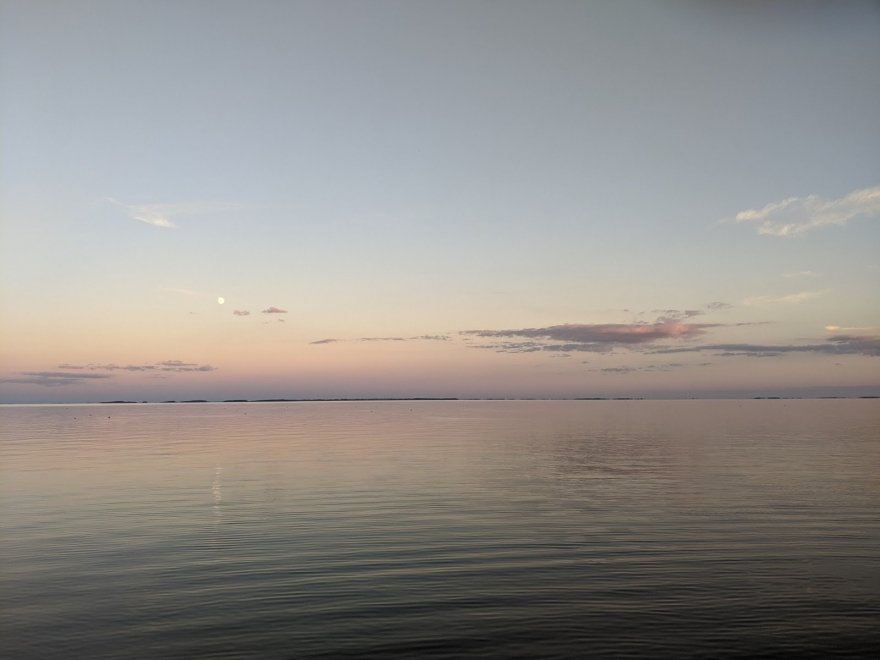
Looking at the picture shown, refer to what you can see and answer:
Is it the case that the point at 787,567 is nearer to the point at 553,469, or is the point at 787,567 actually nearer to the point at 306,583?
the point at 306,583

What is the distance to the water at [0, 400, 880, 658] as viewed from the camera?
17672 millimetres

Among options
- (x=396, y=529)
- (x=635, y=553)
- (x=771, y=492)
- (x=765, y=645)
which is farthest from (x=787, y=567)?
(x=771, y=492)

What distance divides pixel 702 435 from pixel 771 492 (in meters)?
59.3

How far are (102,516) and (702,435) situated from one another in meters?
83.2

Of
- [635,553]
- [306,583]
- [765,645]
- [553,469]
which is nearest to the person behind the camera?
[765,645]

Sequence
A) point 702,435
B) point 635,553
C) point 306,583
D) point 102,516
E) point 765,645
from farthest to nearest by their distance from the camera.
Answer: point 702,435 < point 102,516 < point 635,553 < point 306,583 < point 765,645

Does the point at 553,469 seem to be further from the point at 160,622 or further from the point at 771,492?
the point at 160,622

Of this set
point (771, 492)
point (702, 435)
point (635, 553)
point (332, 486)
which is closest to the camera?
point (635, 553)

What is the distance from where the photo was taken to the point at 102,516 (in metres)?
36.0

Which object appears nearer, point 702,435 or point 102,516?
point 102,516

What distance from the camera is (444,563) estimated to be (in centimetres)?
2516

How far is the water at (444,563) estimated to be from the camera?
17.7 m

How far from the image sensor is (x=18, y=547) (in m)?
29.1

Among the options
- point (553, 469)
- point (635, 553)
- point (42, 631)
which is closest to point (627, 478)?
point (553, 469)
